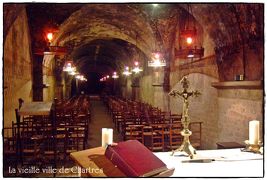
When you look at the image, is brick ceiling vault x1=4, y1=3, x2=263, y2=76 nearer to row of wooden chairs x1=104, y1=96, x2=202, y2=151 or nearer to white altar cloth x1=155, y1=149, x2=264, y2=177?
row of wooden chairs x1=104, y1=96, x2=202, y2=151

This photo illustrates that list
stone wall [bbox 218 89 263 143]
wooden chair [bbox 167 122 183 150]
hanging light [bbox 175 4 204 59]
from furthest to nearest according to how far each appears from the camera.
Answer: hanging light [bbox 175 4 204 59], wooden chair [bbox 167 122 183 150], stone wall [bbox 218 89 263 143]

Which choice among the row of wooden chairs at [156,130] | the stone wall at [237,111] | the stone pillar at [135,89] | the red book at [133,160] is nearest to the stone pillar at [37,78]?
the row of wooden chairs at [156,130]

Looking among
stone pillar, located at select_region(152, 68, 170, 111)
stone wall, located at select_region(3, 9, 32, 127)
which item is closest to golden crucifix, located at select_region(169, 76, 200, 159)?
stone wall, located at select_region(3, 9, 32, 127)

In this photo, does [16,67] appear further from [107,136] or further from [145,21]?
[107,136]

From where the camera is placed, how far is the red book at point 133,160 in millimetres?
2996

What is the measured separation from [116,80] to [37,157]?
35.0 metres

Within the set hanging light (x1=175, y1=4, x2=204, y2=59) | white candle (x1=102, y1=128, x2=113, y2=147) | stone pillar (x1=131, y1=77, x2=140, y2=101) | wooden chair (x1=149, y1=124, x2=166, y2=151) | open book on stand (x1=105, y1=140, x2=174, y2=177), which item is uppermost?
hanging light (x1=175, y1=4, x2=204, y2=59)

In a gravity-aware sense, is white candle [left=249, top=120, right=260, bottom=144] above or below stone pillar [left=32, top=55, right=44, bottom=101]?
below

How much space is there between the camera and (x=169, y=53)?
15953mm

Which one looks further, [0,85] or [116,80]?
[116,80]

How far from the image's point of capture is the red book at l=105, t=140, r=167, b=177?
300cm

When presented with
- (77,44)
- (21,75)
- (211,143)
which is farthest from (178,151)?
(77,44)

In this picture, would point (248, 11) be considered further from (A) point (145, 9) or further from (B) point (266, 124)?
(A) point (145, 9)

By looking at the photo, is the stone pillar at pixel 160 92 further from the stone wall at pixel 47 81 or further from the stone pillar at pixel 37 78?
the stone pillar at pixel 37 78
